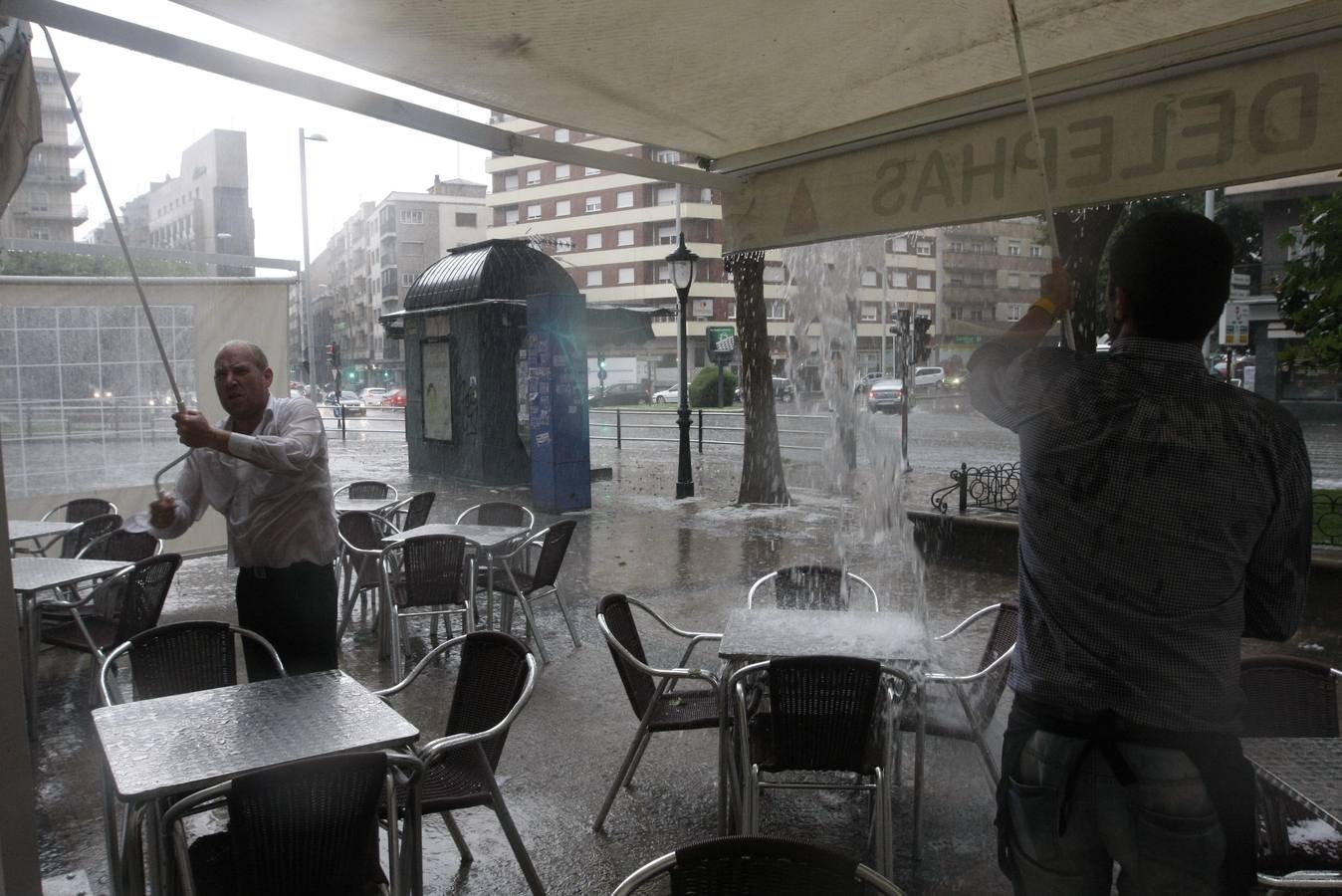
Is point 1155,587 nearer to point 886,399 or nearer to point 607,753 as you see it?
point 607,753

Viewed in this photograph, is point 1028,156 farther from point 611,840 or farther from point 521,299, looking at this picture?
point 521,299

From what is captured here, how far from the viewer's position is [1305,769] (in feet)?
7.27

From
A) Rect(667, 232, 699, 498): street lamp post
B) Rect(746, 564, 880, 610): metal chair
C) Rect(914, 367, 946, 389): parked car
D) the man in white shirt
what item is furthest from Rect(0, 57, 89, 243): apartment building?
Rect(914, 367, 946, 389): parked car

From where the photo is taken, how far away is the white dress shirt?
3.55 m

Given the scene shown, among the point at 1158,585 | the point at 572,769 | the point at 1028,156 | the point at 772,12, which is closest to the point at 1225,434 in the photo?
the point at 1158,585

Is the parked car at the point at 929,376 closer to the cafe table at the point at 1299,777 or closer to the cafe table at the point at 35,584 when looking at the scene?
the cafe table at the point at 35,584

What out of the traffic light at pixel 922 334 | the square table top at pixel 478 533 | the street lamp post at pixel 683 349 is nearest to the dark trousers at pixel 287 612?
the square table top at pixel 478 533

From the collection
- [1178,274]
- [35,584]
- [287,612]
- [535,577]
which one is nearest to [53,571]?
[35,584]

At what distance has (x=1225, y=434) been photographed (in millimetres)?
1741

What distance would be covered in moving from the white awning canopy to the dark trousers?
176 centimetres

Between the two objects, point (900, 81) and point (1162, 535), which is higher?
point (900, 81)

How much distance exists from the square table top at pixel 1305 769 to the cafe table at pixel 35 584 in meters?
4.88

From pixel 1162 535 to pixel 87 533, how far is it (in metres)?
6.51

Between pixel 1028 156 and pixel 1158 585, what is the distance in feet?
5.17
